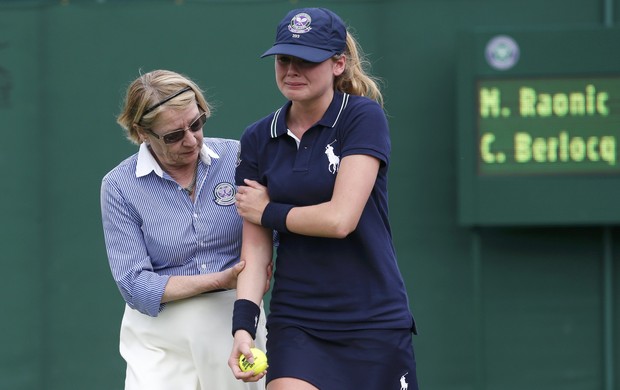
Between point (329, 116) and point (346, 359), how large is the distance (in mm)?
689

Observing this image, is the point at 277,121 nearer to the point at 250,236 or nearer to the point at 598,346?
the point at 250,236

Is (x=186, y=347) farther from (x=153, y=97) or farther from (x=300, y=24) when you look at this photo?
(x=300, y=24)

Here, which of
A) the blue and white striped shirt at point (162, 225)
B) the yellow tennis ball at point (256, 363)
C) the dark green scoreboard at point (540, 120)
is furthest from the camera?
the dark green scoreboard at point (540, 120)

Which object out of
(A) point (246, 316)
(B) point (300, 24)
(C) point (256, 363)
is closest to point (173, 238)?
(A) point (246, 316)

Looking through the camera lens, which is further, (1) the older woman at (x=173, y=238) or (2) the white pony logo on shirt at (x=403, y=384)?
(1) the older woman at (x=173, y=238)

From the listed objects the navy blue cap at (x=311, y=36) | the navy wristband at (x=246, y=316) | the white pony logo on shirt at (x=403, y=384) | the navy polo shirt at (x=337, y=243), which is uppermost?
the navy blue cap at (x=311, y=36)

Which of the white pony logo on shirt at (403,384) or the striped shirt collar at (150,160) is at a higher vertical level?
the striped shirt collar at (150,160)

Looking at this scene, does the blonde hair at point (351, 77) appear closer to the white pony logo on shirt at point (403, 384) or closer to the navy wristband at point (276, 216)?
the navy wristband at point (276, 216)

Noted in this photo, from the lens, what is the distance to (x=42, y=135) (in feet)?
20.4

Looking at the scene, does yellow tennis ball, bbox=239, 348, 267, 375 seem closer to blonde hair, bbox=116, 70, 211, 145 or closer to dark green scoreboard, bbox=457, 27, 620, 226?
blonde hair, bbox=116, 70, 211, 145

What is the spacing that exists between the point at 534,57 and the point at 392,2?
2.70 feet

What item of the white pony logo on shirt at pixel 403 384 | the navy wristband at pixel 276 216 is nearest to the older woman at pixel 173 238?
the navy wristband at pixel 276 216

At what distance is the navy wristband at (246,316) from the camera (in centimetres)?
342

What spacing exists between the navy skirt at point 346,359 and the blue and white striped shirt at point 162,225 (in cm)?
46
